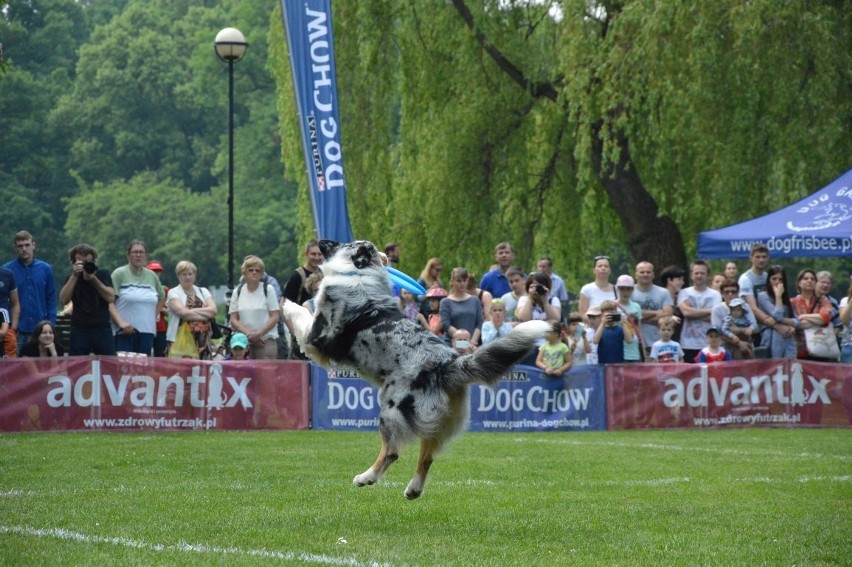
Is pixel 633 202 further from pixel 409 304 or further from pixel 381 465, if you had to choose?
pixel 381 465

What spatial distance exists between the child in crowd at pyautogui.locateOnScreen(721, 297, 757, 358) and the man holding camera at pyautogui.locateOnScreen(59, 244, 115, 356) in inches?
323

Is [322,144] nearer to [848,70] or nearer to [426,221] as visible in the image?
[426,221]

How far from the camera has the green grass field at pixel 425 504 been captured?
7020 millimetres

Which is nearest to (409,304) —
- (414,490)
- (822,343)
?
(822,343)

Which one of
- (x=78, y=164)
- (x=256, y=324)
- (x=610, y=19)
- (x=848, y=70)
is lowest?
(x=256, y=324)

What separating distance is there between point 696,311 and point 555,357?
2.65 m

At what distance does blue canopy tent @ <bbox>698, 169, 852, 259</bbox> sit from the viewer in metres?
17.5

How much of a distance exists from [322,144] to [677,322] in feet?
20.0

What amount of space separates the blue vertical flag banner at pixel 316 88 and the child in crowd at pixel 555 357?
4.77 m

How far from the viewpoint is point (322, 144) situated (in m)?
18.9

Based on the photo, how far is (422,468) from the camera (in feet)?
28.0

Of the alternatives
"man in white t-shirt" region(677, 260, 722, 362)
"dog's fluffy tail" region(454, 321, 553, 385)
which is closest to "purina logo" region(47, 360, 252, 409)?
"man in white t-shirt" region(677, 260, 722, 362)

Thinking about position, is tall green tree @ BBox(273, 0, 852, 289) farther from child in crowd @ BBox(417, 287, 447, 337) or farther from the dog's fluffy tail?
the dog's fluffy tail

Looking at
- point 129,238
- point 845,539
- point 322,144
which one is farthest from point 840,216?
point 129,238
